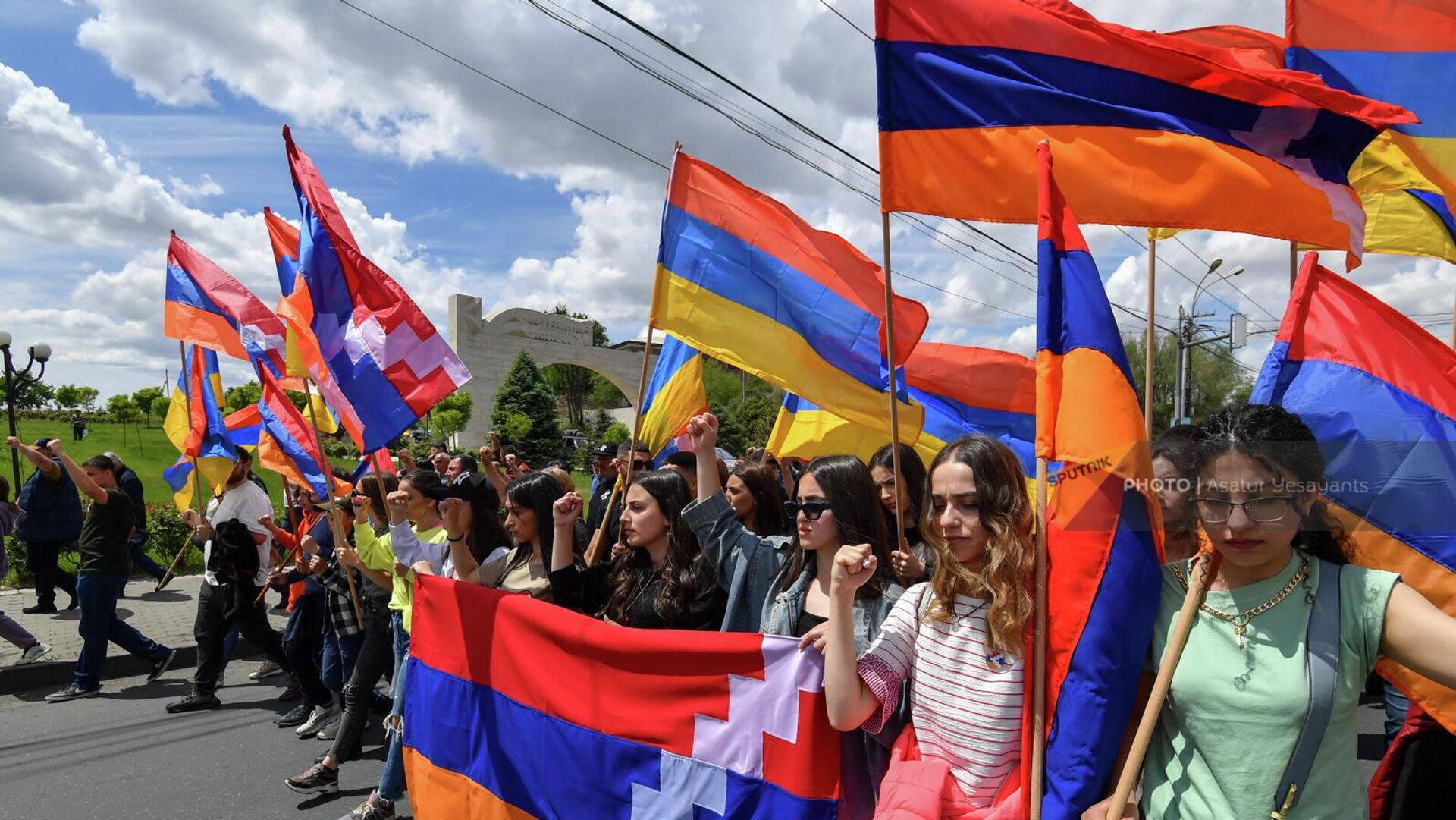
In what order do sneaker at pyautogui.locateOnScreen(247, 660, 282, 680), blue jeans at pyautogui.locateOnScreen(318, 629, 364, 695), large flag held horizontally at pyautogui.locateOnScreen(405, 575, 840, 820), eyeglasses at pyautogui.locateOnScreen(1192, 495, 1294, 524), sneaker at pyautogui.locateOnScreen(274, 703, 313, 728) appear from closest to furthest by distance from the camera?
1. eyeglasses at pyautogui.locateOnScreen(1192, 495, 1294, 524)
2. large flag held horizontally at pyautogui.locateOnScreen(405, 575, 840, 820)
3. blue jeans at pyautogui.locateOnScreen(318, 629, 364, 695)
4. sneaker at pyautogui.locateOnScreen(274, 703, 313, 728)
5. sneaker at pyautogui.locateOnScreen(247, 660, 282, 680)

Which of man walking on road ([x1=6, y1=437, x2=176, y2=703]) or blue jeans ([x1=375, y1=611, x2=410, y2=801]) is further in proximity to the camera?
man walking on road ([x1=6, y1=437, x2=176, y2=703])

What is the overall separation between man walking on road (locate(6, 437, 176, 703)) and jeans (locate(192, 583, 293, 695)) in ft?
3.25

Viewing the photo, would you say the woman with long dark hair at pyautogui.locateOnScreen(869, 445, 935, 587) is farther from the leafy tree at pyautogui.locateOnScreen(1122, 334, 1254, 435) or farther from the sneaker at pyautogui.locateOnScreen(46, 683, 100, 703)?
the leafy tree at pyautogui.locateOnScreen(1122, 334, 1254, 435)

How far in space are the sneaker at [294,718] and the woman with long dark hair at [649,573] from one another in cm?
344

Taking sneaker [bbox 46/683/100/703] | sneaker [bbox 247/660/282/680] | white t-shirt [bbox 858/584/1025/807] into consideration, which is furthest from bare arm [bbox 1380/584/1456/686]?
sneaker [bbox 46/683/100/703]

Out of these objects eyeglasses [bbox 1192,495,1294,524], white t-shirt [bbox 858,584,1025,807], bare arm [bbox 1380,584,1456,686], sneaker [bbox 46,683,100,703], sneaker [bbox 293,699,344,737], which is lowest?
sneaker [bbox 46,683,100,703]

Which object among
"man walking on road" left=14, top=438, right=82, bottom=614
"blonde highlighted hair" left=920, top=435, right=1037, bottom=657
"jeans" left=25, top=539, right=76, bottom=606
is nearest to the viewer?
"blonde highlighted hair" left=920, top=435, right=1037, bottom=657

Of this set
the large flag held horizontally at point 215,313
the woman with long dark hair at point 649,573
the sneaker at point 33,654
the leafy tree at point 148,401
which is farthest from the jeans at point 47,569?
the leafy tree at point 148,401

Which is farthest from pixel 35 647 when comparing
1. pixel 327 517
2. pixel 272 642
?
pixel 327 517

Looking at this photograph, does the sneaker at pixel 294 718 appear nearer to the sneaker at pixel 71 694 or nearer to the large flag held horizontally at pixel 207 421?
the sneaker at pixel 71 694

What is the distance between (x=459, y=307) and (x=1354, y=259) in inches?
1524

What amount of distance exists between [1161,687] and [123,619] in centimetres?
1047

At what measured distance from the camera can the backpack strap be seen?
5.47ft

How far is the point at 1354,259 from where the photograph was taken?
2.69m
